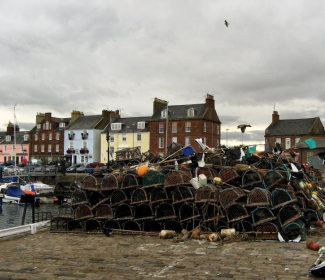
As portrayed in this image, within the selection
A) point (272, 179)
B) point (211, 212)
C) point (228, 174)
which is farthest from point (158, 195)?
point (272, 179)

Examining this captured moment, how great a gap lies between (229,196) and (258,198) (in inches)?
37.3

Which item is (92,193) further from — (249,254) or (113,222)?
(249,254)

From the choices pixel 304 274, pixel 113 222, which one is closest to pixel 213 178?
pixel 113 222

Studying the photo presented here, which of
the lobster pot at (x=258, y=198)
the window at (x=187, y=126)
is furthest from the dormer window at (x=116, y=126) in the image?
the lobster pot at (x=258, y=198)

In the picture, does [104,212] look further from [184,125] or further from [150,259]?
[184,125]

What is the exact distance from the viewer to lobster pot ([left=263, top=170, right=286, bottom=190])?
531 inches

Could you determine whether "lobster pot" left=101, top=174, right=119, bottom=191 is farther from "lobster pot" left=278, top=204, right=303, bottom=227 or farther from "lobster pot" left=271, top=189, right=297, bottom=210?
"lobster pot" left=278, top=204, right=303, bottom=227

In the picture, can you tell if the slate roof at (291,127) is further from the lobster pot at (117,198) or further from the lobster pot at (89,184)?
the lobster pot at (117,198)

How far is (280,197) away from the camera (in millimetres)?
12422

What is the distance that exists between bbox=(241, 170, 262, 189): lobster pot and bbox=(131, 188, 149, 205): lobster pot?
335 cm

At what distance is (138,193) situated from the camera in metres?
14.0

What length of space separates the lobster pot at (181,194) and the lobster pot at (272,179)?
8.52 ft

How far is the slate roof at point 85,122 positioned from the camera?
61.7 meters

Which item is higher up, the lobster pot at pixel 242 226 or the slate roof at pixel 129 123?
the slate roof at pixel 129 123
